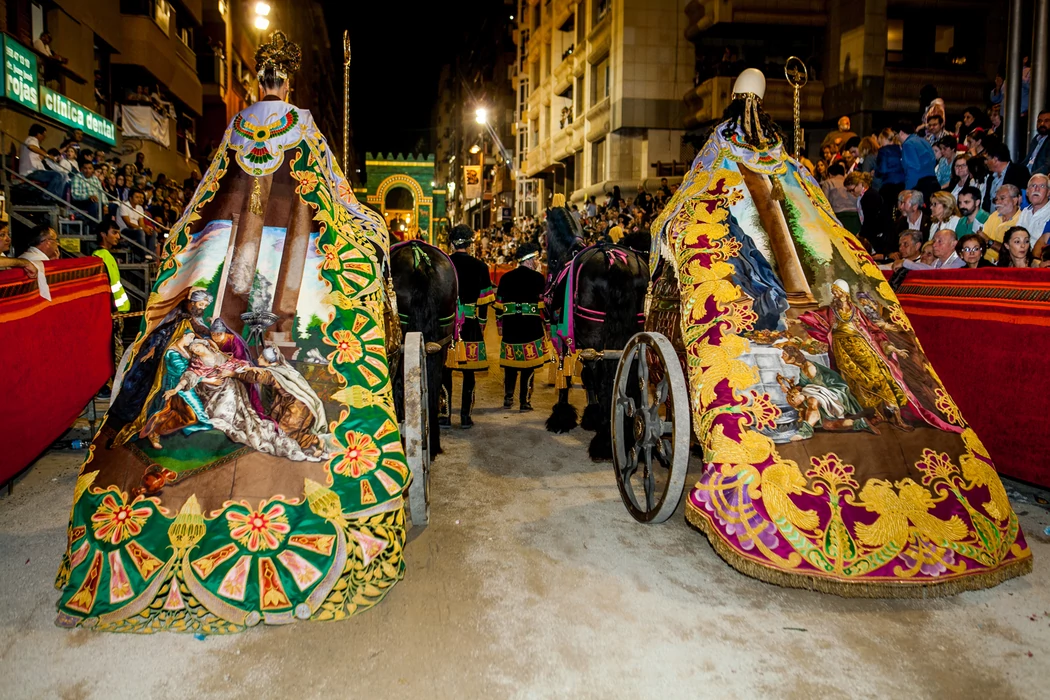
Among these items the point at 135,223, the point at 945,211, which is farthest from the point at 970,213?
the point at 135,223

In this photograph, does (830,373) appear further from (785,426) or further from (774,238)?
(774,238)

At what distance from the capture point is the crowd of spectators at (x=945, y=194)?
6.50 metres

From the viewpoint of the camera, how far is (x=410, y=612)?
3.53m

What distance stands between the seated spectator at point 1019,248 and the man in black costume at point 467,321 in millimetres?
4692

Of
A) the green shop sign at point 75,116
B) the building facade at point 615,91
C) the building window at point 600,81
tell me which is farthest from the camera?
the building window at point 600,81

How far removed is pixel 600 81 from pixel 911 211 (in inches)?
840

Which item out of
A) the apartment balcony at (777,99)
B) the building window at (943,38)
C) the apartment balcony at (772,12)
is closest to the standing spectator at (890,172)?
the apartment balcony at (777,99)

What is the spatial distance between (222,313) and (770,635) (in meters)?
3.15

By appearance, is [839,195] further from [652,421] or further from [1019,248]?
[652,421]

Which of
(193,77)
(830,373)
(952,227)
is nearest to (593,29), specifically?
(193,77)

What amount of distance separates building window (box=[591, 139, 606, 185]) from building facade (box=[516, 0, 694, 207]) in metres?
0.04

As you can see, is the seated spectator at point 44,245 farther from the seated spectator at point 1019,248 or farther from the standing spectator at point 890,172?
the standing spectator at point 890,172

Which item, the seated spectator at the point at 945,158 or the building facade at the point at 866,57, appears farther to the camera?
the building facade at the point at 866,57

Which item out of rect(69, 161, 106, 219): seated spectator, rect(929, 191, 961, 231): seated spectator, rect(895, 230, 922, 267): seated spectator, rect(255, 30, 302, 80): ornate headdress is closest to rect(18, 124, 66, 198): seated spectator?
rect(69, 161, 106, 219): seated spectator
